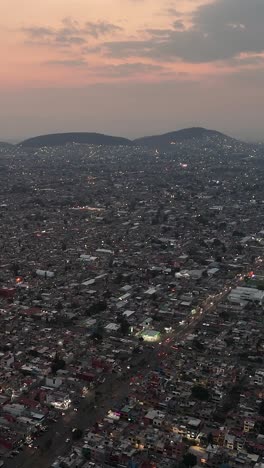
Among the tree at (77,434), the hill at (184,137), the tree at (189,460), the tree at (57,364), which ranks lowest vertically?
the tree at (189,460)

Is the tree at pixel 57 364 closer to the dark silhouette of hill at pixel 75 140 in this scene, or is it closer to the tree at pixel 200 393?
the tree at pixel 200 393

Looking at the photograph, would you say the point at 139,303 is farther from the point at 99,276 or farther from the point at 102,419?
the point at 102,419

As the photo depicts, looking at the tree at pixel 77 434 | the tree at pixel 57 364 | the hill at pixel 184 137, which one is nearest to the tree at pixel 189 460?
the tree at pixel 77 434

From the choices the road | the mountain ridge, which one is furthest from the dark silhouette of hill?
the road

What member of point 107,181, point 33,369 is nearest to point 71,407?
point 33,369

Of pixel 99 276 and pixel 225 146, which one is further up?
pixel 225 146
